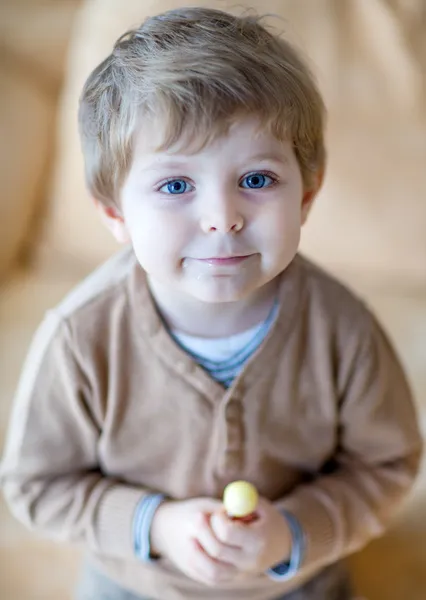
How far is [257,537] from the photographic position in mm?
479

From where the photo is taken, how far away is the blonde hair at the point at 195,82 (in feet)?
1.16

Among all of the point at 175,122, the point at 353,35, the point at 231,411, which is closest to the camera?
the point at 175,122

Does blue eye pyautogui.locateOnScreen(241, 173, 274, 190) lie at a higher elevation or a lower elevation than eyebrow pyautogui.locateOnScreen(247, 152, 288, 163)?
lower

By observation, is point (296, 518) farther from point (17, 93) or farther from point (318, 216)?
point (17, 93)

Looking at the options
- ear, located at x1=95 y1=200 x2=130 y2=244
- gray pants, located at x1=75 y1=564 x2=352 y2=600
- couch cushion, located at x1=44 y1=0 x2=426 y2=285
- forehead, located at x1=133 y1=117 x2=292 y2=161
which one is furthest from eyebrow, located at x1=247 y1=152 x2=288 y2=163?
gray pants, located at x1=75 y1=564 x2=352 y2=600

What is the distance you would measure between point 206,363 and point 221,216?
148mm

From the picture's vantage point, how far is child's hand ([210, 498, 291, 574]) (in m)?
0.47

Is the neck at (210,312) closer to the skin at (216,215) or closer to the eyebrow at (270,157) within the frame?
the skin at (216,215)

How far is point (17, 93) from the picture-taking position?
668mm

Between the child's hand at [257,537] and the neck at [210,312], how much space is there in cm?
12

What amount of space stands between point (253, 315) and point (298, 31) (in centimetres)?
20

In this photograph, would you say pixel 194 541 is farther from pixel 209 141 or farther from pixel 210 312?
pixel 209 141

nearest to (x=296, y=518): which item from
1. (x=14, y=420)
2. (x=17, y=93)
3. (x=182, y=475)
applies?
(x=182, y=475)

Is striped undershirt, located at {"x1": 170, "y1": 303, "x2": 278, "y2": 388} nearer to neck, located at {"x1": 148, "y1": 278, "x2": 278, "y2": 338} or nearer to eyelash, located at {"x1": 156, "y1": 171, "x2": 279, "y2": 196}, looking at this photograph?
neck, located at {"x1": 148, "y1": 278, "x2": 278, "y2": 338}
